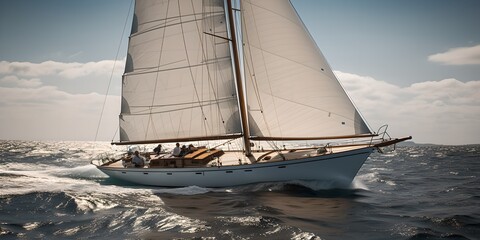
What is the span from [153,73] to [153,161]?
6956mm

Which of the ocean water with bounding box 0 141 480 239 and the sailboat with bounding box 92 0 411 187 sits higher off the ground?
the sailboat with bounding box 92 0 411 187

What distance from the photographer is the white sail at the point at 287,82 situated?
18.9m

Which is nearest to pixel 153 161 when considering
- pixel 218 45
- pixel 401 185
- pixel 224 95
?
pixel 224 95

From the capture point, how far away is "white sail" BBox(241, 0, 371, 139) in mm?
18875

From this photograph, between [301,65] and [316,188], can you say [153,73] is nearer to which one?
[301,65]

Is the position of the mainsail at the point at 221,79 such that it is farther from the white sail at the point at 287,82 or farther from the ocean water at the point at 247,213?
the ocean water at the point at 247,213

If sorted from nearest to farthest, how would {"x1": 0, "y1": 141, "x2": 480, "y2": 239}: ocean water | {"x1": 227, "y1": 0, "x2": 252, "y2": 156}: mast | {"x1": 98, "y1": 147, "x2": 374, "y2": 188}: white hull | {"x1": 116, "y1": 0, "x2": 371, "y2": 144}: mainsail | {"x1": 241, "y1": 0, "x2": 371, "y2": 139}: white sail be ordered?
{"x1": 0, "y1": 141, "x2": 480, "y2": 239}: ocean water → {"x1": 98, "y1": 147, "x2": 374, "y2": 188}: white hull → {"x1": 241, "y1": 0, "x2": 371, "y2": 139}: white sail → {"x1": 116, "y1": 0, "x2": 371, "y2": 144}: mainsail → {"x1": 227, "y1": 0, "x2": 252, "y2": 156}: mast

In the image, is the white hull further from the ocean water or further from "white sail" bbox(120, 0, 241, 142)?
"white sail" bbox(120, 0, 241, 142)

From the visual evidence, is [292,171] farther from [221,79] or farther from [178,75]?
[178,75]

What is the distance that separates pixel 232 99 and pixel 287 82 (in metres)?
4.48

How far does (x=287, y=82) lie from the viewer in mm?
19734

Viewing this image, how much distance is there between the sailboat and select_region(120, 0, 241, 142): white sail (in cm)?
7

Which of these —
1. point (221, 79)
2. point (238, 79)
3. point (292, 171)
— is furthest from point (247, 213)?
point (221, 79)

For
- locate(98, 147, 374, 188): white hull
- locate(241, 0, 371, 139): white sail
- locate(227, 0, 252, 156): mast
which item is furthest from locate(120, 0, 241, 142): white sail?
locate(98, 147, 374, 188): white hull
